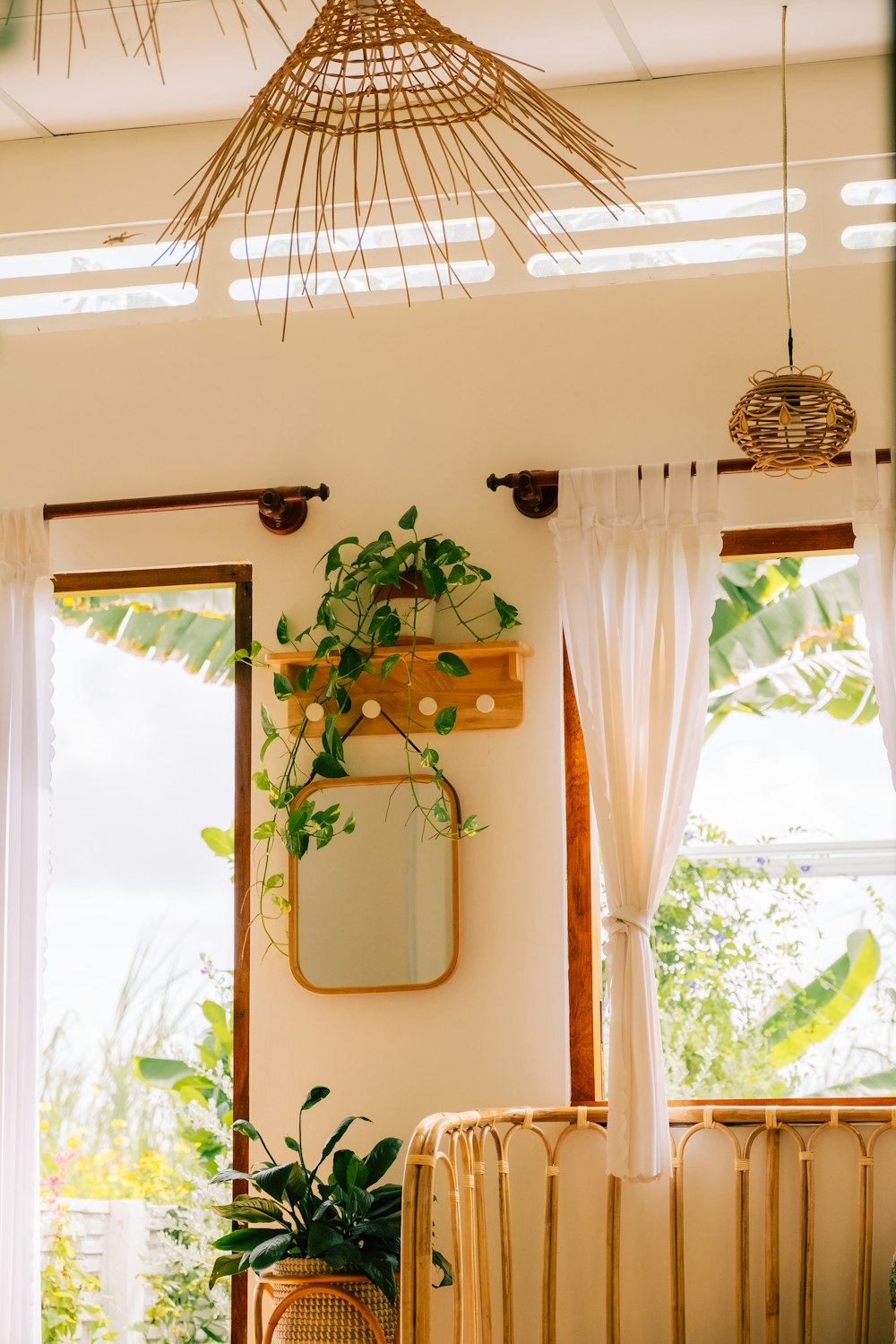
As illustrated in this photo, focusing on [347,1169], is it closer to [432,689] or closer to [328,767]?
[328,767]

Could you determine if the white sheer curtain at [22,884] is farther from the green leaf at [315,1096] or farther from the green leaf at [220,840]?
the green leaf at [315,1096]

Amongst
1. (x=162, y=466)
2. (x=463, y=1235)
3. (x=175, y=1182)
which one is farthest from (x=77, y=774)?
(x=463, y=1235)

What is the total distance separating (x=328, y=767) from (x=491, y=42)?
1.77 meters

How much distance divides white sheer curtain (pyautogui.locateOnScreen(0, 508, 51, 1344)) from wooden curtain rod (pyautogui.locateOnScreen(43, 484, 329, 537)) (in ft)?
0.42

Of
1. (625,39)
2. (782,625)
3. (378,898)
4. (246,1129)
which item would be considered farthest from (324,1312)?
(625,39)

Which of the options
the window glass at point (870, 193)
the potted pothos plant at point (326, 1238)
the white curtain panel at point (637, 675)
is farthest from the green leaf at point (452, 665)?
the window glass at point (870, 193)

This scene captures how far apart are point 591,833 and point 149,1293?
4.99ft

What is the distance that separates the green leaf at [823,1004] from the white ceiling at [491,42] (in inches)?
82.6

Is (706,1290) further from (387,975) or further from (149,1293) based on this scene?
(149,1293)

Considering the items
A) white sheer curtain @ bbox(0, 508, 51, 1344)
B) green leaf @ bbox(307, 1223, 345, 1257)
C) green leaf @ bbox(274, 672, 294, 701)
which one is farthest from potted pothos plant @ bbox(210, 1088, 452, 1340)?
green leaf @ bbox(274, 672, 294, 701)

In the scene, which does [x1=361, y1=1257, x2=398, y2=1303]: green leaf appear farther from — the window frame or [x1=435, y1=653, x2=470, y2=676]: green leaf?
[x1=435, y1=653, x2=470, y2=676]: green leaf

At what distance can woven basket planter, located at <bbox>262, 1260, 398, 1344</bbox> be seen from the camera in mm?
2789

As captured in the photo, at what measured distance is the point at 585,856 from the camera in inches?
131

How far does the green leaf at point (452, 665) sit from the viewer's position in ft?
10.5
